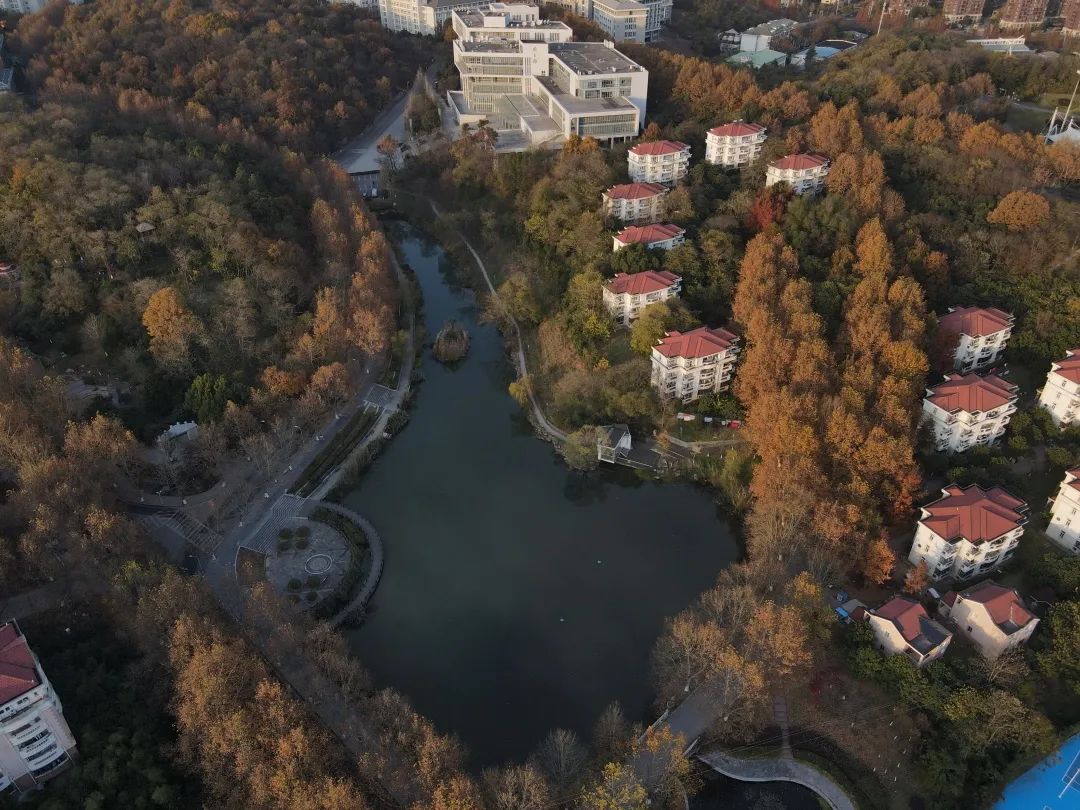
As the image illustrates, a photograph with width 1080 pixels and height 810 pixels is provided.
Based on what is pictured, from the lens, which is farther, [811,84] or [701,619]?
[811,84]

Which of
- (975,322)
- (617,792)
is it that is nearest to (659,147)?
(975,322)

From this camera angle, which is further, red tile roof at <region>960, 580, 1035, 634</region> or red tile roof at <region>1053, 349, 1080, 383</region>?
red tile roof at <region>1053, 349, 1080, 383</region>

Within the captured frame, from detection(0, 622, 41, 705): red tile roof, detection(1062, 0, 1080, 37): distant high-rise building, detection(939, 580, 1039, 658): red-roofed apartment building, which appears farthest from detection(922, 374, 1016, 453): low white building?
detection(1062, 0, 1080, 37): distant high-rise building

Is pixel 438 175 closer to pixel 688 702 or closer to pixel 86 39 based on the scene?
pixel 86 39

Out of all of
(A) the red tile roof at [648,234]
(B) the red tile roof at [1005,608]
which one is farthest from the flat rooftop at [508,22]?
(B) the red tile roof at [1005,608]

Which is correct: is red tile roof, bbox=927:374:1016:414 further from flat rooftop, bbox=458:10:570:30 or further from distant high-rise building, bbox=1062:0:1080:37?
distant high-rise building, bbox=1062:0:1080:37

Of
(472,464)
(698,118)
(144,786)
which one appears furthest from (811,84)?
(144,786)

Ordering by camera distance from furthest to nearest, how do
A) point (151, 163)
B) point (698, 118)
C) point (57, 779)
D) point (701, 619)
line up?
point (698, 118), point (151, 163), point (701, 619), point (57, 779)

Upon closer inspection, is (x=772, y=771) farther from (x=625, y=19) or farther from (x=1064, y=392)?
(x=625, y=19)
